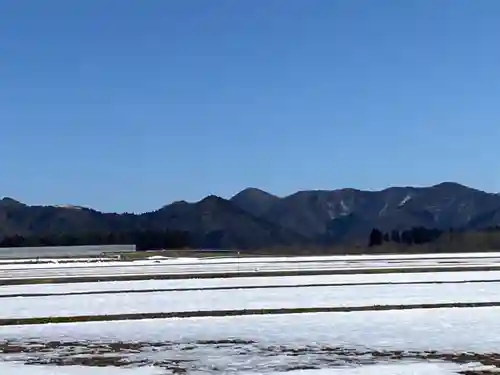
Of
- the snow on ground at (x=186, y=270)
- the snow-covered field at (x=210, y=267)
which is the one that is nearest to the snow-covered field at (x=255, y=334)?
the snow on ground at (x=186, y=270)

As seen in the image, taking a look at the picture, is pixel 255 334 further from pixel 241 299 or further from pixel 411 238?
pixel 411 238

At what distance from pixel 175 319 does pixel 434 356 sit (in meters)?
7.72

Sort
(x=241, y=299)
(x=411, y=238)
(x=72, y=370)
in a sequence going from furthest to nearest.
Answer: (x=411, y=238), (x=241, y=299), (x=72, y=370)

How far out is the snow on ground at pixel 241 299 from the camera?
22484 millimetres

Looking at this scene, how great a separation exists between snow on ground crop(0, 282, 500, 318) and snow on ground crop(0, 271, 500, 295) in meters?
2.95

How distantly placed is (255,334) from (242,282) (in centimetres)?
1563

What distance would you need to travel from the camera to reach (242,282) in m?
32.7

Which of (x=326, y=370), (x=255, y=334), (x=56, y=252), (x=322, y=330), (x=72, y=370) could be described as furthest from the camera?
(x=56, y=252)

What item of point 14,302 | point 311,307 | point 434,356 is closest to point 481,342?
point 434,356

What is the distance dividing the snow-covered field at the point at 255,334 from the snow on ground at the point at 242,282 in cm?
155

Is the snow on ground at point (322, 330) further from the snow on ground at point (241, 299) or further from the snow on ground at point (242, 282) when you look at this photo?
the snow on ground at point (242, 282)

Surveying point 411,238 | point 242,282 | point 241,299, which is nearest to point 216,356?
point 241,299

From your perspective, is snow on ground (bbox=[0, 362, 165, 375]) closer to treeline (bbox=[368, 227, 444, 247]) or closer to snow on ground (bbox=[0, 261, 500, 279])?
snow on ground (bbox=[0, 261, 500, 279])

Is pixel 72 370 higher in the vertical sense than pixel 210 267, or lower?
lower
